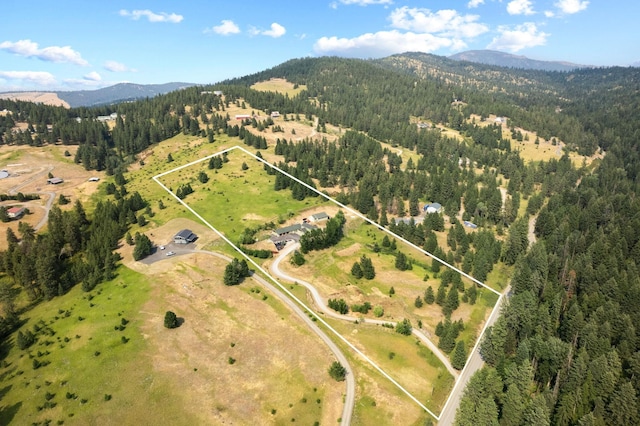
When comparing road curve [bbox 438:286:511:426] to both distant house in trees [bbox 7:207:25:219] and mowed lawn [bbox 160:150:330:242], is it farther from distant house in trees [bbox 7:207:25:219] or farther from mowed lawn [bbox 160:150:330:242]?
distant house in trees [bbox 7:207:25:219]

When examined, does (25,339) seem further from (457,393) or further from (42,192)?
(42,192)

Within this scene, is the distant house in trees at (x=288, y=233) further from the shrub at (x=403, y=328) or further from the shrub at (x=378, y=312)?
the shrub at (x=403, y=328)

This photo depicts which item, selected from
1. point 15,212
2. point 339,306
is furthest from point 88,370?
point 15,212

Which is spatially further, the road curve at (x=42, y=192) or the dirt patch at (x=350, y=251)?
the road curve at (x=42, y=192)

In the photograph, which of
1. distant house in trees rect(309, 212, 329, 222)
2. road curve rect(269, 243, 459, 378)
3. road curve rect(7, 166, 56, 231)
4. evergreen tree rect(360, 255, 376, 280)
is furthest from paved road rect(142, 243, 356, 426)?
road curve rect(7, 166, 56, 231)

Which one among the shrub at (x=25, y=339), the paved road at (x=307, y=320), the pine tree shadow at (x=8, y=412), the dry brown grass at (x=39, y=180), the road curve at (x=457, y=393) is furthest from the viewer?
the dry brown grass at (x=39, y=180)

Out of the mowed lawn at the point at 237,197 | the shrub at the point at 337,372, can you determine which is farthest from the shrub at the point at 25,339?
the shrub at the point at 337,372
